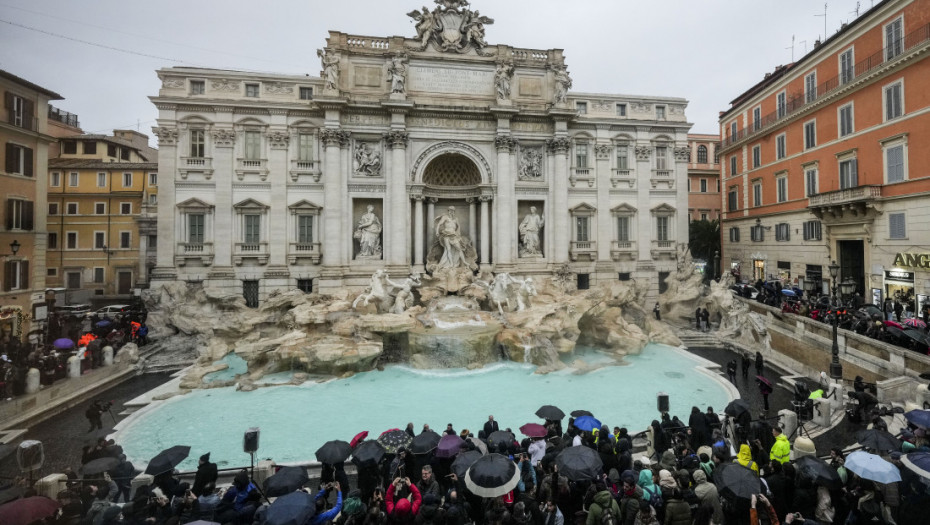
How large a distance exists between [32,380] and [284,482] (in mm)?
11915

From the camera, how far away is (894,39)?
18.2 m

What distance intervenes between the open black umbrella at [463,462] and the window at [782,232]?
91.8ft

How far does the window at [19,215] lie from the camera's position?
24.0 ft

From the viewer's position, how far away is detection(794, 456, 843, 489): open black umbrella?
218 inches

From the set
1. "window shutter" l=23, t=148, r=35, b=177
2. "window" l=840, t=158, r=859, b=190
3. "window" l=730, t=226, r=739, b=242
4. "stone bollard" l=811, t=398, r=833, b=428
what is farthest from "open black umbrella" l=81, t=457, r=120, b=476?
"window" l=730, t=226, r=739, b=242

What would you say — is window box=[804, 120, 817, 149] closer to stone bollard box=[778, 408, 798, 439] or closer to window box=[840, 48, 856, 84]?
window box=[840, 48, 856, 84]

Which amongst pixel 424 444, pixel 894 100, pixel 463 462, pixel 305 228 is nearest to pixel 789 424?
pixel 463 462

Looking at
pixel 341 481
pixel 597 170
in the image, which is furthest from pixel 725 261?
pixel 341 481

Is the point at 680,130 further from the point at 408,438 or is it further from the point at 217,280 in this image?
the point at 217,280

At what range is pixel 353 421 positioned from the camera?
11.2m

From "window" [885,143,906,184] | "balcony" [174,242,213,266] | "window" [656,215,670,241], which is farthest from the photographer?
"window" [656,215,670,241]

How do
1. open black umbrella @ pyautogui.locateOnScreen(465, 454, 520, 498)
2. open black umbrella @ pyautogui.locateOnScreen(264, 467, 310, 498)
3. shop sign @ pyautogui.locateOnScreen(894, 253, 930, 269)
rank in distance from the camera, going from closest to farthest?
open black umbrella @ pyautogui.locateOnScreen(465, 454, 520, 498), open black umbrella @ pyautogui.locateOnScreen(264, 467, 310, 498), shop sign @ pyautogui.locateOnScreen(894, 253, 930, 269)

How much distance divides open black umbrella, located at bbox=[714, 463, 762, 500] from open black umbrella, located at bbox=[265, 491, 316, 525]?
5505 millimetres

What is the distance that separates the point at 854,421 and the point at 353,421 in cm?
1303
